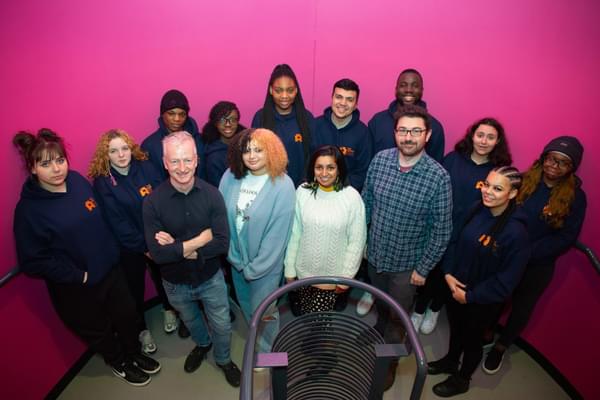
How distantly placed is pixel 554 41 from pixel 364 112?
1.40 meters

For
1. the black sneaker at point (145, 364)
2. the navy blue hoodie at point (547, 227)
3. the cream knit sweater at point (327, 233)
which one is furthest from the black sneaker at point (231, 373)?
the navy blue hoodie at point (547, 227)

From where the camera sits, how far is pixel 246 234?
2.15 meters

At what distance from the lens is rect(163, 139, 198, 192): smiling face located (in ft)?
6.26

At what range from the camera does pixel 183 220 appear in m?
2.02

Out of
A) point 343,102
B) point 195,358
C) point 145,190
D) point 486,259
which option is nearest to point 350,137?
point 343,102

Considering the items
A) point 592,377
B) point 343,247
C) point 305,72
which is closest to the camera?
point 343,247

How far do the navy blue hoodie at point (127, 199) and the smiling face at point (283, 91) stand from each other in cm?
101

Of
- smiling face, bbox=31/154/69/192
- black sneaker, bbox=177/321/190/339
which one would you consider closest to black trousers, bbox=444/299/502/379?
black sneaker, bbox=177/321/190/339

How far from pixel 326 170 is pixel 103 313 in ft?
5.53

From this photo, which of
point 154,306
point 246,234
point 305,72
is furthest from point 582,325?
point 154,306

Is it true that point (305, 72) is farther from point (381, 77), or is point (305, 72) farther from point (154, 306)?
point (154, 306)

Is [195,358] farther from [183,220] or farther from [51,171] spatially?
[51,171]

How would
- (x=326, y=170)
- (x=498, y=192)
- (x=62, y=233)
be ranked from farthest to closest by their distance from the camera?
(x=326, y=170) → (x=62, y=233) → (x=498, y=192)

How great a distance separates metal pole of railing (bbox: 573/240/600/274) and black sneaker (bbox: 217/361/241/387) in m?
2.40
